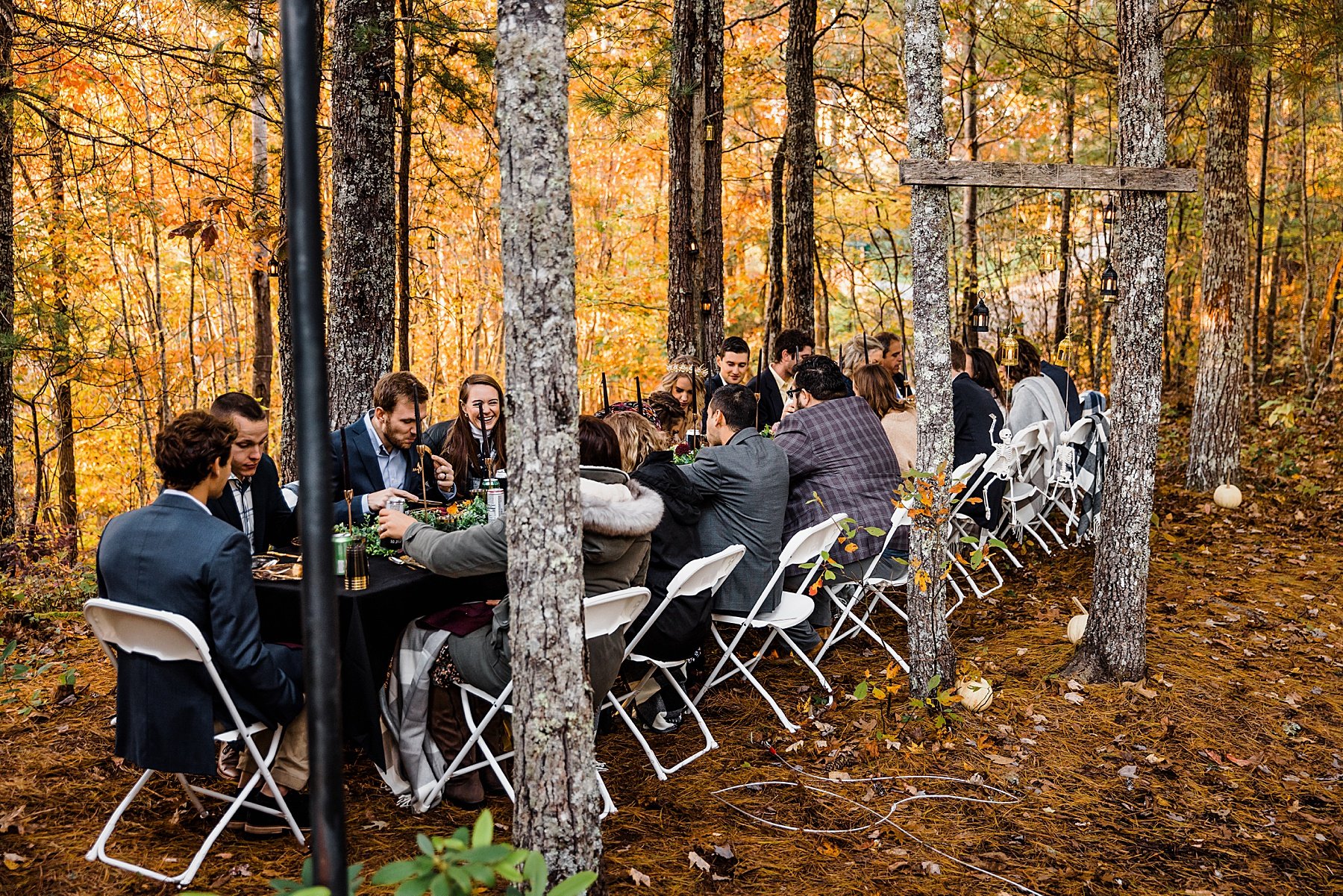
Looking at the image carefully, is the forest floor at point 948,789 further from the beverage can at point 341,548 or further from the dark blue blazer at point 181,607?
the beverage can at point 341,548

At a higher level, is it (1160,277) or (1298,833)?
(1160,277)

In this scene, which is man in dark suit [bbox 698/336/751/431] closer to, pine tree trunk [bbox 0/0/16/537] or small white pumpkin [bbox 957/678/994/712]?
small white pumpkin [bbox 957/678/994/712]

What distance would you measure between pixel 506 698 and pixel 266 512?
1.48 metres

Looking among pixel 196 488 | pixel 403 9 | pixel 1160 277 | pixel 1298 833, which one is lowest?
pixel 1298 833

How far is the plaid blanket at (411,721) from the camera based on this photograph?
326 centimetres

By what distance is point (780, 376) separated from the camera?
7066 millimetres

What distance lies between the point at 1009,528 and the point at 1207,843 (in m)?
3.51

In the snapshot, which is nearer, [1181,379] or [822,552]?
[822,552]

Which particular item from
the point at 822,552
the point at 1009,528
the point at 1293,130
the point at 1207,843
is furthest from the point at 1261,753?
the point at 1293,130

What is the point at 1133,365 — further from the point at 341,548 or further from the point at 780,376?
the point at 341,548

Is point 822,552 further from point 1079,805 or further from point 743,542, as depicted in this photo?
point 1079,805

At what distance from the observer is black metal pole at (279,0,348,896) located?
A: 1502 millimetres

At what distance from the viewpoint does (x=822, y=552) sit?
4.01 metres

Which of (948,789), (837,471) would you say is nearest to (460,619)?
(948,789)
